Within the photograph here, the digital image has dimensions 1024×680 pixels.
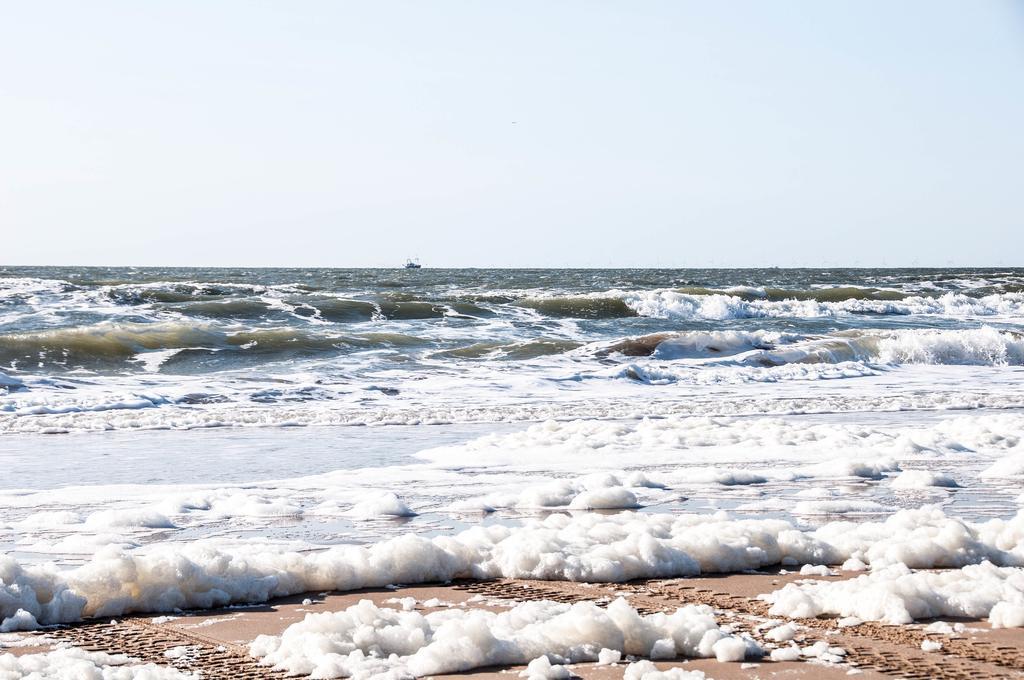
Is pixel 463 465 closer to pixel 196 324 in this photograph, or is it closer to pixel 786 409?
pixel 786 409

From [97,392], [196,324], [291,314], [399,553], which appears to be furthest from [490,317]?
[399,553]

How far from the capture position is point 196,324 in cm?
2195

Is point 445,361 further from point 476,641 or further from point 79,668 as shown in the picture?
point 79,668

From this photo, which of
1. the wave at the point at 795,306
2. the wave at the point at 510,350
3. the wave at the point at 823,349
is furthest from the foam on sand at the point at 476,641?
the wave at the point at 795,306

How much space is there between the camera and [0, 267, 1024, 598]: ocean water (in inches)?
220

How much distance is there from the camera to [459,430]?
33.3ft

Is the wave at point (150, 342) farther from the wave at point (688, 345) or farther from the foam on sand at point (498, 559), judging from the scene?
the foam on sand at point (498, 559)

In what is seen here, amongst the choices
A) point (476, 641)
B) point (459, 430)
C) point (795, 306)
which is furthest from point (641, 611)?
point (795, 306)

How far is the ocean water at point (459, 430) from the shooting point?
5.59 metres

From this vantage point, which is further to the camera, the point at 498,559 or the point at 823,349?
the point at 823,349

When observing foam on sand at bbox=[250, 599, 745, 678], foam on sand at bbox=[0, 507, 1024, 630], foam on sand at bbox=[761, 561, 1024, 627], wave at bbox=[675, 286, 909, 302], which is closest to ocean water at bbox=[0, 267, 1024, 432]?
wave at bbox=[675, 286, 909, 302]

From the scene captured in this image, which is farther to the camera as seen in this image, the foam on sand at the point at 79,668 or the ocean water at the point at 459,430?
the ocean water at the point at 459,430

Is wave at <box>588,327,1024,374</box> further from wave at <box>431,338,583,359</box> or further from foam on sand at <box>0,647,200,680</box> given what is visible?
foam on sand at <box>0,647,200,680</box>

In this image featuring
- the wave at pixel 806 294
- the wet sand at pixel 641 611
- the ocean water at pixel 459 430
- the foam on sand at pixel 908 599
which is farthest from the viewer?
the wave at pixel 806 294
